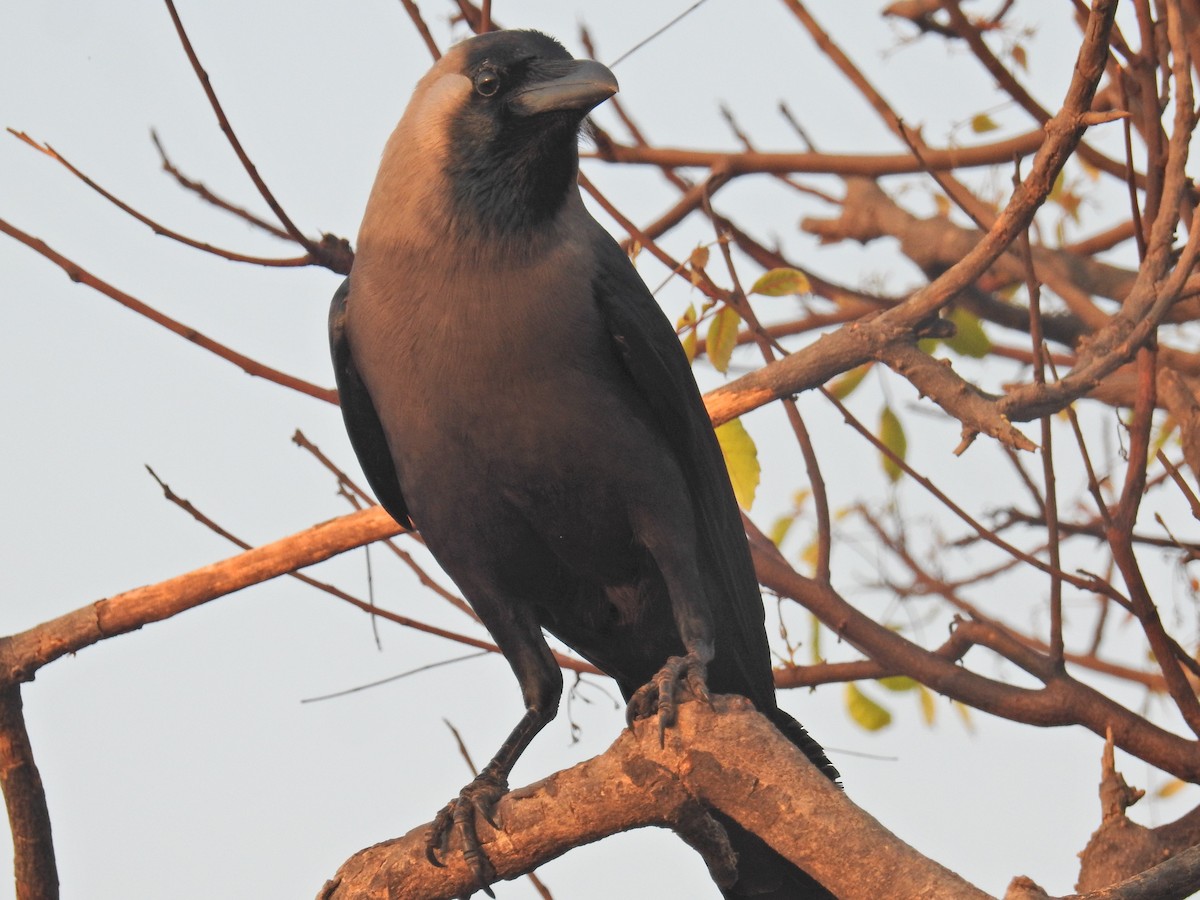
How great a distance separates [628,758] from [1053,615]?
5.05ft


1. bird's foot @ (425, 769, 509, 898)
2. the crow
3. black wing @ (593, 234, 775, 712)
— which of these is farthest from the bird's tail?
bird's foot @ (425, 769, 509, 898)

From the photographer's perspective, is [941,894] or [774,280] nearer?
[941,894]

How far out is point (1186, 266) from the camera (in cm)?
317

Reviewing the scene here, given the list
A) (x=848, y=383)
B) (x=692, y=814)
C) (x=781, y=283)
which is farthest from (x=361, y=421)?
(x=848, y=383)

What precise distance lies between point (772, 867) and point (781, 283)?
1.55 meters

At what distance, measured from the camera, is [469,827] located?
2768 millimetres

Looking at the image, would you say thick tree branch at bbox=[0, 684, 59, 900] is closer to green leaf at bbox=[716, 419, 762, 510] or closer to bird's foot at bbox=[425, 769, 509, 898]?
bird's foot at bbox=[425, 769, 509, 898]

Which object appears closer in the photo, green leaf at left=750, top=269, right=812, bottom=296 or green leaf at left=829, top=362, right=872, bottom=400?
green leaf at left=750, top=269, right=812, bottom=296

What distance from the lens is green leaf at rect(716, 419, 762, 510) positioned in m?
3.64

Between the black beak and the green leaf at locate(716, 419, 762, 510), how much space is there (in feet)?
3.04

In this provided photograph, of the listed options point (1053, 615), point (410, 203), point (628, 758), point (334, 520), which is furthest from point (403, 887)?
point (1053, 615)

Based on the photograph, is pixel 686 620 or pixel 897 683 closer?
pixel 686 620

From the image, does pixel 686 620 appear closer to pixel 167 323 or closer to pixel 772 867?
pixel 772 867

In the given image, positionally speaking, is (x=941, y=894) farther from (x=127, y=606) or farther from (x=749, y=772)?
(x=127, y=606)
